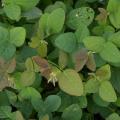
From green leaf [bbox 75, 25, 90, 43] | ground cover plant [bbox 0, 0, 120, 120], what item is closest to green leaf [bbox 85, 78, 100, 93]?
ground cover plant [bbox 0, 0, 120, 120]

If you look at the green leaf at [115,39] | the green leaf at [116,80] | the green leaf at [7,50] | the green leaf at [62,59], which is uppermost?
the green leaf at [115,39]

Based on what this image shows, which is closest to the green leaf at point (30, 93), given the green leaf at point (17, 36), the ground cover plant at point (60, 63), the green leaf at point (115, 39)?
the ground cover plant at point (60, 63)

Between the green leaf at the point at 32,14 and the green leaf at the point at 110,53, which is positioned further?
the green leaf at the point at 32,14

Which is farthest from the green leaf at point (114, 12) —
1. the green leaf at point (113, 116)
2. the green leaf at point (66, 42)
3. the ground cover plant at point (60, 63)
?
the green leaf at point (113, 116)

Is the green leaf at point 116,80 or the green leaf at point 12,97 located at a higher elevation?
the green leaf at point 116,80

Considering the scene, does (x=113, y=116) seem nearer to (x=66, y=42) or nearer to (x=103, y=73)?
(x=103, y=73)

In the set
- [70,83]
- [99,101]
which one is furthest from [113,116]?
[70,83]

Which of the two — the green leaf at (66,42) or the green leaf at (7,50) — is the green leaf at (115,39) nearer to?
the green leaf at (66,42)
